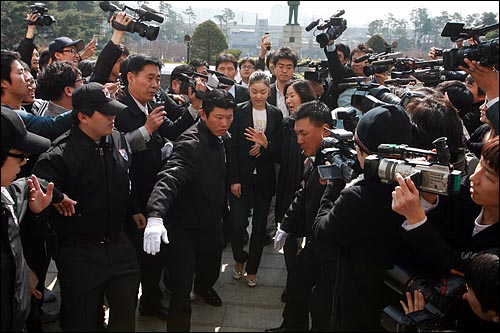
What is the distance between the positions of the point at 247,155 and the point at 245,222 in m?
0.57

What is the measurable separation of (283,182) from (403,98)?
111 cm

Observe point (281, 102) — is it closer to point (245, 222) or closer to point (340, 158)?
point (245, 222)

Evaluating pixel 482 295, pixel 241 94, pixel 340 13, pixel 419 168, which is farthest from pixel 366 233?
pixel 340 13

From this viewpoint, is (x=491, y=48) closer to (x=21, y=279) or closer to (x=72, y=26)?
(x=21, y=279)

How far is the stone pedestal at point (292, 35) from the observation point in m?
16.7

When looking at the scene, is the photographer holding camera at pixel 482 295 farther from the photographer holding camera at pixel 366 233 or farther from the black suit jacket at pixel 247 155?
the black suit jacket at pixel 247 155

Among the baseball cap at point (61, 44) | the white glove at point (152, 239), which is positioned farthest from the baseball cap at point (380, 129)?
the baseball cap at point (61, 44)

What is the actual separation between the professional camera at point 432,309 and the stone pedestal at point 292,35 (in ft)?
51.6

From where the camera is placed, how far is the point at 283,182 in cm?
352

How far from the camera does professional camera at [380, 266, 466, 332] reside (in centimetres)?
157

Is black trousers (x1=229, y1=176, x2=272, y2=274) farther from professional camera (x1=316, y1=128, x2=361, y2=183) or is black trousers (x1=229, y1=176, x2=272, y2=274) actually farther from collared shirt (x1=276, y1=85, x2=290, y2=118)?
professional camera (x1=316, y1=128, x2=361, y2=183)

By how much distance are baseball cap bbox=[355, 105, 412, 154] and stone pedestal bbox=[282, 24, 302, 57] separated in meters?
15.3

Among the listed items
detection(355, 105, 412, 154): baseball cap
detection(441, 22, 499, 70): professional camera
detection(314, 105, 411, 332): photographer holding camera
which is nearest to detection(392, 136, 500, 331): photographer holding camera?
detection(314, 105, 411, 332): photographer holding camera

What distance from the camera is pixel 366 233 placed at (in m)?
1.92
